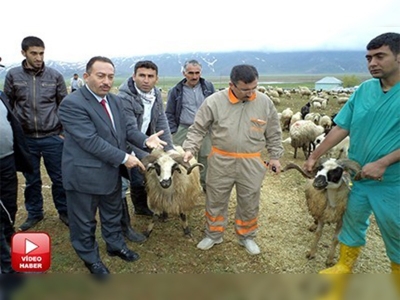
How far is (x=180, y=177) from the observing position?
12.9ft

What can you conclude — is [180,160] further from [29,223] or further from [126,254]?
[29,223]

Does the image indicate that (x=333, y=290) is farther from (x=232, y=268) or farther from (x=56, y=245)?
(x=56, y=245)

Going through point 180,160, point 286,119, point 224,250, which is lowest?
point 224,250

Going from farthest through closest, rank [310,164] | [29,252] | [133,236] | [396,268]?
1. [133,236]
2. [310,164]
3. [396,268]
4. [29,252]

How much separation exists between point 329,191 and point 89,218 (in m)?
2.50

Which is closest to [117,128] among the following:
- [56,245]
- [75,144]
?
[75,144]

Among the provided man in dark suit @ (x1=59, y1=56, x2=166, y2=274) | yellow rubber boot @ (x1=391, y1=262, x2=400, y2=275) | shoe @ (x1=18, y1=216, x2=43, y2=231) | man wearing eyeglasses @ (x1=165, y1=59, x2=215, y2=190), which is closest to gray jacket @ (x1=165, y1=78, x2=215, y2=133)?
man wearing eyeglasses @ (x1=165, y1=59, x2=215, y2=190)

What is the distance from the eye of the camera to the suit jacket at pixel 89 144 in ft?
8.63

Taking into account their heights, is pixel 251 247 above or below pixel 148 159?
below

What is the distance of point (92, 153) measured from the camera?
8.77 feet

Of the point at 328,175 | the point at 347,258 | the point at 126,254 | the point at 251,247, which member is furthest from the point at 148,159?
the point at 347,258

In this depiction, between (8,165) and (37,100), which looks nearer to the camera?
(8,165)

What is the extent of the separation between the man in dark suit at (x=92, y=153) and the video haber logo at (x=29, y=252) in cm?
81

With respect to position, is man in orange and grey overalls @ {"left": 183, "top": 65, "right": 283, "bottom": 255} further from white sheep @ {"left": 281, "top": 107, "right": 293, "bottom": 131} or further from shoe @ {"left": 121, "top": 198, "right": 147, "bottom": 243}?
white sheep @ {"left": 281, "top": 107, "right": 293, "bottom": 131}
